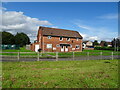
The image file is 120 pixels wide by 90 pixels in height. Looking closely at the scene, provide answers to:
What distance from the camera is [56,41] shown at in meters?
36.2

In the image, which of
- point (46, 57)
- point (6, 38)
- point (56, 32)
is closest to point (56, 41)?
point (56, 32)

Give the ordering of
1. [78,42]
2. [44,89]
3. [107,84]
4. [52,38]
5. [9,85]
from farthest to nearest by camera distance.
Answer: [78,42] → [52,38] → [107,84] → [9,85] → [44,89]

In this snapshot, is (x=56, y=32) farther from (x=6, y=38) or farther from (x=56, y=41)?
(x=6, y=38)

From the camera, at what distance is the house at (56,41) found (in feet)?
113

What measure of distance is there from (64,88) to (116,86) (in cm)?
257

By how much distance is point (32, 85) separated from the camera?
540 centimetres

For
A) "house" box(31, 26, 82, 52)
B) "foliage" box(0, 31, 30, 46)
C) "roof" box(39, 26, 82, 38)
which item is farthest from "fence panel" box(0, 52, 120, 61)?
"foliage" box(0, 31, 30, 46)

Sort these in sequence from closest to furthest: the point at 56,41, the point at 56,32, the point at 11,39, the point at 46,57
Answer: the point at 46,57 < the point at 56,41 < the point at 56,32 < the point at 11,39

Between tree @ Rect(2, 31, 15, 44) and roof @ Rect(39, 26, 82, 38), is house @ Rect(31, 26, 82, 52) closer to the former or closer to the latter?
roof @ Rect(39, 26, 82, 38)

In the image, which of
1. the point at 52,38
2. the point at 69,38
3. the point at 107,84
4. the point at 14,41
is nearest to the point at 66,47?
the point at 69,38

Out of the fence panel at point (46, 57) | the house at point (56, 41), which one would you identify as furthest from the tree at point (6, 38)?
the fence panel at point (46, 57)

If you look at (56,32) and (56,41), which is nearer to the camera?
(56,41)

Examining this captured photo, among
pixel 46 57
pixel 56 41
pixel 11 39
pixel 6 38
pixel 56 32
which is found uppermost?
pixel 6 38

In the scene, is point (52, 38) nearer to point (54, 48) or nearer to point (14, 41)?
point (54, 48)
